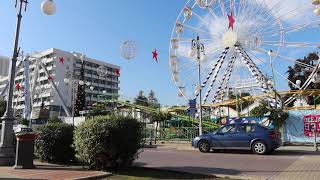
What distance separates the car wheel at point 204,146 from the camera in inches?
771

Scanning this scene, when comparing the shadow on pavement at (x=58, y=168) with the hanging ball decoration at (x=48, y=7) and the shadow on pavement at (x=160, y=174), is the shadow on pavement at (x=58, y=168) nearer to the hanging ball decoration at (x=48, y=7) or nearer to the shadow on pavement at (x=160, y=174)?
the shadow on pavement at (x=160, y=174)

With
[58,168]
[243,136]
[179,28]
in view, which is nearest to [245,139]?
[243,136]

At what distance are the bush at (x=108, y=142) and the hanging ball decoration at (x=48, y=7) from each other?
4740 mm

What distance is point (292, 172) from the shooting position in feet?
36.9

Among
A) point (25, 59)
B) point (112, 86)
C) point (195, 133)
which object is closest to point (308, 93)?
point (195, 133)

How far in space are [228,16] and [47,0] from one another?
1005 inches

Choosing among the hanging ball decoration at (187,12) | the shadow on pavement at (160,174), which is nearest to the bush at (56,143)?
the shadow on pavement at (160,174)

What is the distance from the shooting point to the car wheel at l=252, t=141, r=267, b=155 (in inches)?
698

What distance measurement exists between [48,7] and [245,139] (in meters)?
10.4

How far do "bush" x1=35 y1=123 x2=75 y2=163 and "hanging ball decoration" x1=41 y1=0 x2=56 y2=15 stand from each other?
3925 mm

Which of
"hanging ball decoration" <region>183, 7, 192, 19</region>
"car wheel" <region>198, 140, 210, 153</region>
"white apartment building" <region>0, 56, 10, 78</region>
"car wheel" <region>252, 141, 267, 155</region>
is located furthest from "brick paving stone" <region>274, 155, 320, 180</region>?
"hanging ball decoration" <region>183, 7, 192, 19</region>

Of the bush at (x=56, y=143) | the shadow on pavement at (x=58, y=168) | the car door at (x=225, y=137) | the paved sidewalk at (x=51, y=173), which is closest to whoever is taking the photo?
the paved sidewalk at (x=51, y=173)

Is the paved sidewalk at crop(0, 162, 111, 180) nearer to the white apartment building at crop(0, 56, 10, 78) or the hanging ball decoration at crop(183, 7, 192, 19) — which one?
the white apartment building at crop(0, 56, 10, 78)

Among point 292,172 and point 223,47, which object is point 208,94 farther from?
point 292,172
